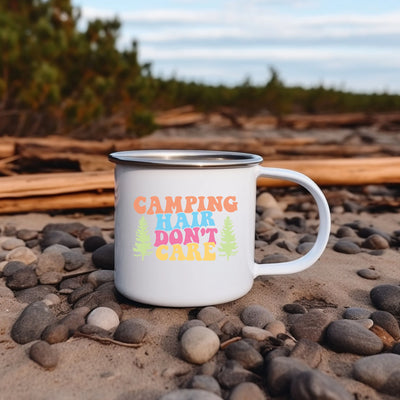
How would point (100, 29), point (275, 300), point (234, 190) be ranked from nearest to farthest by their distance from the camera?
point (234, 190), point (275, 300), point (100, 29)

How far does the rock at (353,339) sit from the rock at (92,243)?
4.14 ft

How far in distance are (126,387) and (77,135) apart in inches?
198

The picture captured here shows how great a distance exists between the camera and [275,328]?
5.54 ft

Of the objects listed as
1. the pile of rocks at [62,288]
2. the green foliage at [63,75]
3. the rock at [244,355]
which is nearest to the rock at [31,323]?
the pile of rocks at [62,288]

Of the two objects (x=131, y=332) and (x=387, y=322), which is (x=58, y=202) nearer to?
A: (x=131, y=332)

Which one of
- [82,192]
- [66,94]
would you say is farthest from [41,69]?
[82,192]

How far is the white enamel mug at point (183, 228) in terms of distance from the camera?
1.65 meters

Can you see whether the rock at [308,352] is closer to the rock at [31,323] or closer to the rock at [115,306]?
the rock at [115,306]

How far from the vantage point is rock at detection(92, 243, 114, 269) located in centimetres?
227

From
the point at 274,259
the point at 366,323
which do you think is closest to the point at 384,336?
the point at 366,323

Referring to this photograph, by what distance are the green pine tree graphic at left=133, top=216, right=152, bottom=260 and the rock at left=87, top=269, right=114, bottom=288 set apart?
43cm

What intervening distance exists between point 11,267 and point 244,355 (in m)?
1.20

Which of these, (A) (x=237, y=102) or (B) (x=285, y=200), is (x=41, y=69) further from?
(A) (x=237, y=102)

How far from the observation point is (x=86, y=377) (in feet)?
4.80
